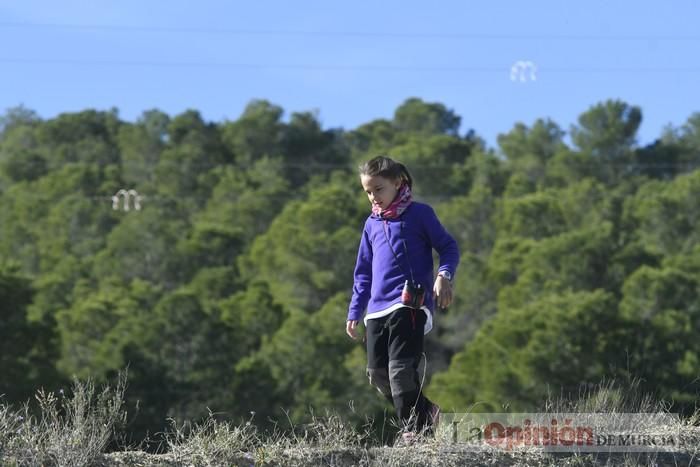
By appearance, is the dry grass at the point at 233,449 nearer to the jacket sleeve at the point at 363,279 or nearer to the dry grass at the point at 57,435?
the dry grass at the point at 57,435

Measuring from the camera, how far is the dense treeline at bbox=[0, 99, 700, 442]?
37.2 meters

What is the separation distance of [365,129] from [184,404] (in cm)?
4743

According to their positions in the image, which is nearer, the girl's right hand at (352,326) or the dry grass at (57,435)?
the dry grass at (57,435)

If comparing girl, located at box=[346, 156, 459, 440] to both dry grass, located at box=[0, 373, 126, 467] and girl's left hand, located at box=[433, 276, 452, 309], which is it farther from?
dry grass, located at box=[0, 373, 126, 467]

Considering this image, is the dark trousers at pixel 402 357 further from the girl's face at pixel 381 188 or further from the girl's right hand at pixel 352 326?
the girl's face at pixel 381 188

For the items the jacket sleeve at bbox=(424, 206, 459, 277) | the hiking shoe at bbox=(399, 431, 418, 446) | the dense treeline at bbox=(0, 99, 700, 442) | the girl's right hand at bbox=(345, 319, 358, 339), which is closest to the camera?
the hiking shoe at bbox=(399, 431, 418, 446)

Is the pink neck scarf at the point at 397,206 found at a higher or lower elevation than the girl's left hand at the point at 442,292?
higher

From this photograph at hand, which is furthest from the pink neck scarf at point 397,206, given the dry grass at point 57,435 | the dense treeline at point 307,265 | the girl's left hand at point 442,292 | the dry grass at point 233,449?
the dense treeline at point 307,265

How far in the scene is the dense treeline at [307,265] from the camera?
122ft

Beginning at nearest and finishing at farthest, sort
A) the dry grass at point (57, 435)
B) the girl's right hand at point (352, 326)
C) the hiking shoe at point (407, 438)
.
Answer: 1. the dry grass at point (57, 435)
2. the hiking shoe at point (407, 438)
3. the girl's right hand at point (352, 326)

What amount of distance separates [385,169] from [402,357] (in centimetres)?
82

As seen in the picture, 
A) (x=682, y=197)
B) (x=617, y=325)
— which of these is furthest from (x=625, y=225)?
(x=617, y=325)

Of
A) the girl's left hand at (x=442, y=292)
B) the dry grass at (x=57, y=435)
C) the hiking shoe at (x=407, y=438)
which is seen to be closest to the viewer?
the dry grass at (x=57, y=435)

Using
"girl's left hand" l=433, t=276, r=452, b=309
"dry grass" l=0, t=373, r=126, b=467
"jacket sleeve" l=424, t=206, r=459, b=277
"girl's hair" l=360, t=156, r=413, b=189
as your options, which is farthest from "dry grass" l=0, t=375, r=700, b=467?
"girl's hair" l=360, t=156, r=413, b=189
